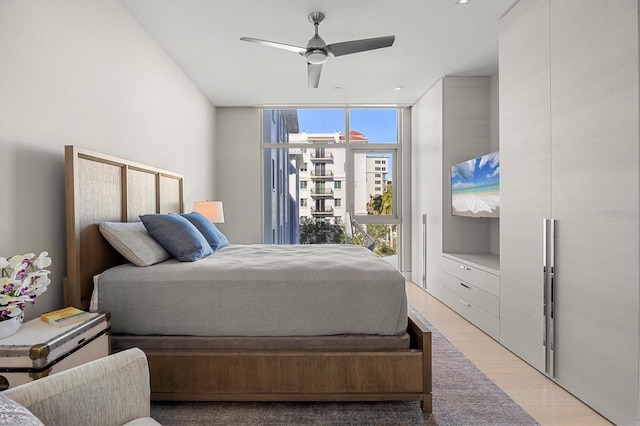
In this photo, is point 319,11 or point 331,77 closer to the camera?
point 319,11

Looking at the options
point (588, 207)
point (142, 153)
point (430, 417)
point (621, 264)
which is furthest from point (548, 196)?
point (142, 153)

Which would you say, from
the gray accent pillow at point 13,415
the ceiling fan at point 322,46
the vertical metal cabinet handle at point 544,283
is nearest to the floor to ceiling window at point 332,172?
the ceiling fan at point 322,46

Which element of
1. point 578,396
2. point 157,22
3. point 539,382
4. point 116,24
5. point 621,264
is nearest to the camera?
point 621,264

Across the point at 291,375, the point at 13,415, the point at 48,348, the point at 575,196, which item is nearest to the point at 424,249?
the point at 575,196

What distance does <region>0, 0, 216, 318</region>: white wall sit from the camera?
171 cm

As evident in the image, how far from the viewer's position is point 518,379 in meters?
2.27

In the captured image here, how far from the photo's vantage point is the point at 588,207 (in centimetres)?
192

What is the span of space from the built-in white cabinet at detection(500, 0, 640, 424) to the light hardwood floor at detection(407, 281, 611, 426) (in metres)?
0.07

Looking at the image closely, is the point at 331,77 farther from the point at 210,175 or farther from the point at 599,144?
the point at 599,144

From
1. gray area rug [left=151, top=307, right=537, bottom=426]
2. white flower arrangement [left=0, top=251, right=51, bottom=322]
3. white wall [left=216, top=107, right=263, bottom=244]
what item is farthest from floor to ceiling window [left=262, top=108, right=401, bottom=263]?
white flower arrangement [left=0, top=251, right=51, bottom=322]

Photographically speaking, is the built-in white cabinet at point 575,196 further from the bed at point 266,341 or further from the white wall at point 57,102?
the white wall at point 57,102

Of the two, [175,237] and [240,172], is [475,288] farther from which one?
[240,172]

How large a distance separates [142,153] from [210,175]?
80.2 inches

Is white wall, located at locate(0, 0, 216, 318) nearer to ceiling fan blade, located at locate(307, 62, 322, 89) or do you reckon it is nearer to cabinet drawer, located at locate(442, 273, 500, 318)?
ceiling fan blade, located at locate(307, 62, 322, 89)
